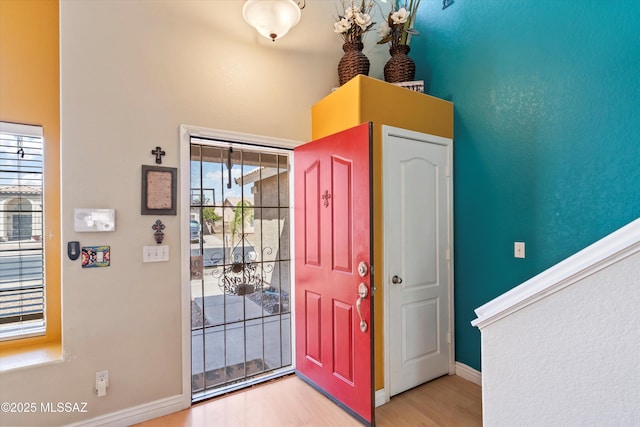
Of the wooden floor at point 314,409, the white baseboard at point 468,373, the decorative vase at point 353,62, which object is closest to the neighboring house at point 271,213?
the wooden floor at point 314,409

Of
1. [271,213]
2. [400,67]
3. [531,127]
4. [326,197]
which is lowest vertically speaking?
[271,213]

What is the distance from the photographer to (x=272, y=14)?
6.97 feet

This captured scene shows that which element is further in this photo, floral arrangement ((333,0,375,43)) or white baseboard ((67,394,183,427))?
floral arrangement ((333,0,375,43))

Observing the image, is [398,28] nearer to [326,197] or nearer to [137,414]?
[326,197]

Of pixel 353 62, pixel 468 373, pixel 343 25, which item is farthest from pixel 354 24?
pixel 468 373

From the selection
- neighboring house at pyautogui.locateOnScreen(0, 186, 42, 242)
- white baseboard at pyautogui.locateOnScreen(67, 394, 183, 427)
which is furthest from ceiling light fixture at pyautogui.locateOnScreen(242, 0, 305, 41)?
white baseboard at pyautogui.locateOnScreen(67, 394, 183, 427)

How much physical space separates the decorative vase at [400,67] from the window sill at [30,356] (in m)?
3.14

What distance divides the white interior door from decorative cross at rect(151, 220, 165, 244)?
161 cm

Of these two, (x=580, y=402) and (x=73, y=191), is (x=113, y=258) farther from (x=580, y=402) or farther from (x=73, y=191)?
(x=580, y=402)

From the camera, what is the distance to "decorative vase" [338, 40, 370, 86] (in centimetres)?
253

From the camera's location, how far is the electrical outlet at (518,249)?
7.30 feet

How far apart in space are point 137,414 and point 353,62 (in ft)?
10.0

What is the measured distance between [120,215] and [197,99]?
3.24 ft

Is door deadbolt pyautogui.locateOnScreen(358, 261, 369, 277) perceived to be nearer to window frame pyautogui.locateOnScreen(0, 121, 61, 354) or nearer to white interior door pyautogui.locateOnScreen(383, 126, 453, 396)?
white interior door pyautogui.locateOnScreen(383, 126, 453, 396)
